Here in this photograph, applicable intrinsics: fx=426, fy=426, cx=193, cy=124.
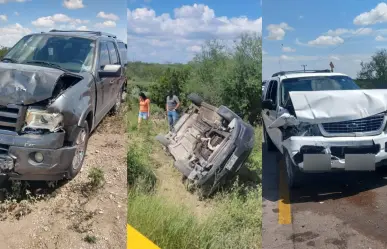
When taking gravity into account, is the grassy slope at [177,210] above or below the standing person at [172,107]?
below

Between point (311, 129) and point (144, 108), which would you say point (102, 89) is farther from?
point (311, 129)

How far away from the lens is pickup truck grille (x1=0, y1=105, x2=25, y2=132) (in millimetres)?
2377

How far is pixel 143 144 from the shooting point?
206 centimetres

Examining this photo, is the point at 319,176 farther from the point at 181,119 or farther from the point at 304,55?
the point at 181,119

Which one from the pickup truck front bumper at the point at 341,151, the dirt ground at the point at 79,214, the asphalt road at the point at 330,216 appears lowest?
the dirt ground at the point at 79,214

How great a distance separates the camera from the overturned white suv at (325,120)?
1.78 m

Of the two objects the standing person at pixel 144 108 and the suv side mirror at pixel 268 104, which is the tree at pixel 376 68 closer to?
the suv side mirror at pixel 268 104

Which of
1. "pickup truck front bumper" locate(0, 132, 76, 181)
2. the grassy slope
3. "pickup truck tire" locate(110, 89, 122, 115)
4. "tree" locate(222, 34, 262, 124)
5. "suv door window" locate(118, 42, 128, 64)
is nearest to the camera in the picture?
"tree" locate(222, 34, 262, 124)

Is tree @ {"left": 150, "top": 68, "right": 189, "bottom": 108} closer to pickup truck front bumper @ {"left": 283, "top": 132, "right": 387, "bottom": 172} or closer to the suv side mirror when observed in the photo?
the suv side mirror

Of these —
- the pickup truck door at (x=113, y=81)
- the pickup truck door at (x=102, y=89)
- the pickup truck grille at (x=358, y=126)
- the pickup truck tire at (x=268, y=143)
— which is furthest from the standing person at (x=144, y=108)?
the pickup truck grille at (x=358, y=126)

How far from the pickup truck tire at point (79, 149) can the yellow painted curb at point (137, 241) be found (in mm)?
661

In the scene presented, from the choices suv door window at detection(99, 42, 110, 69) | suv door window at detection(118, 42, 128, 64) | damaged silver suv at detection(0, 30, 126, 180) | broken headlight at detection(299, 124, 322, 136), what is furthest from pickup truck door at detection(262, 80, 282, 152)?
suv door window at detection(99, 42, 110, 69)

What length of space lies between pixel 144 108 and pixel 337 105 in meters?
0.88

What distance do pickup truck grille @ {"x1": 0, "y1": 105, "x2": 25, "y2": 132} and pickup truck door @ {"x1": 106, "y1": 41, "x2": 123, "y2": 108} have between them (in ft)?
1.73
